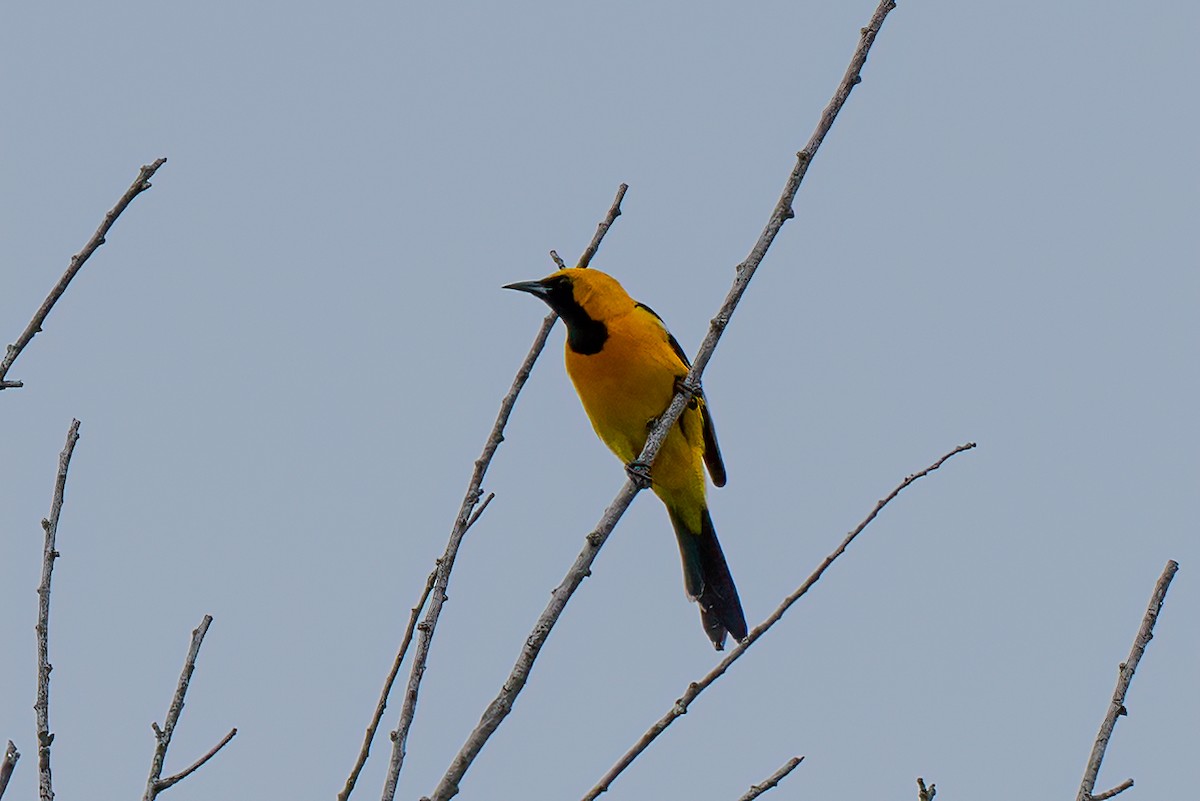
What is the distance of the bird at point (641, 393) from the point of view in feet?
20.7

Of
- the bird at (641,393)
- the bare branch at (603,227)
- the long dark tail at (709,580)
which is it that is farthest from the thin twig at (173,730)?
the long dark tail at (709,580)

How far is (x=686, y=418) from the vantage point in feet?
21.2

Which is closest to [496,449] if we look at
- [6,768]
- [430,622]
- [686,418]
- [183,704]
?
[430,622]

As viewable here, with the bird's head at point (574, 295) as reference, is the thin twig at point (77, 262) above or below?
below

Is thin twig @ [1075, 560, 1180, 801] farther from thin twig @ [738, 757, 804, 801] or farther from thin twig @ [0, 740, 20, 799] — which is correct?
thin twig @ [0, 740, 20, 799]

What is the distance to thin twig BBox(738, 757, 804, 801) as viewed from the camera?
2436mm

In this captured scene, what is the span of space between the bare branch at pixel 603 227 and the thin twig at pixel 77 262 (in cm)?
148

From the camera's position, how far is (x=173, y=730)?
270 centimetres

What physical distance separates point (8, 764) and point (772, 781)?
1297mm

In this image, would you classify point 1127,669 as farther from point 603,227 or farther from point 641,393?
point 641,393

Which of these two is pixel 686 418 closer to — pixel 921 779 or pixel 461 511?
pixel 461 511

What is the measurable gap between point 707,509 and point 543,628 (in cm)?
427

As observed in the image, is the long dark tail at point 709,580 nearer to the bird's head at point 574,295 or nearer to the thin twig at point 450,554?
the bird's head at point 574,295

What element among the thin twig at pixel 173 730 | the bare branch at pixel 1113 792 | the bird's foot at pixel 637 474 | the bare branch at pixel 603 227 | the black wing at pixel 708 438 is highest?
the black wing at pixel 708 438
